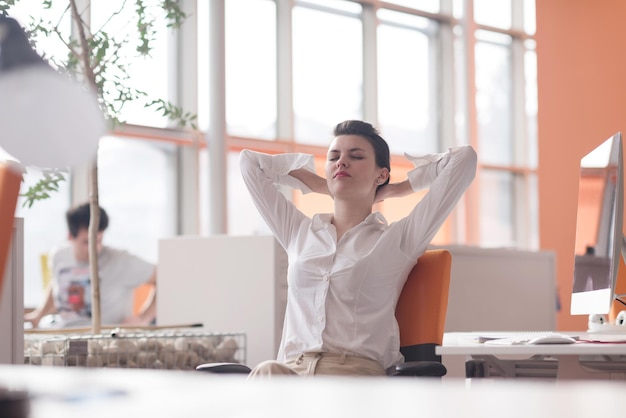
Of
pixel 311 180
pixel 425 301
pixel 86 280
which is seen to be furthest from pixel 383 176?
pixel 86 280

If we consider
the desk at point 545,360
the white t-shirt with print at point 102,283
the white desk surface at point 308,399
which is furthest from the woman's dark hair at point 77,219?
the white desk surface at point 308,399

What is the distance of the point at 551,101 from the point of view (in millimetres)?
7301

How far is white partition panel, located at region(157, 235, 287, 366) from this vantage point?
4258 mm

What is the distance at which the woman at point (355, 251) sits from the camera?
2.79m

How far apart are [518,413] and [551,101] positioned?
6.85 meters

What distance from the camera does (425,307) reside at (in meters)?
2.85

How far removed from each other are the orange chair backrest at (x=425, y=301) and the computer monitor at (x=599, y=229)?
43 cm

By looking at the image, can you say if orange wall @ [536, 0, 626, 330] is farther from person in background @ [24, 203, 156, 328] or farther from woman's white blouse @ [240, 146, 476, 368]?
woman's white blouse @ [240, 146, 476, 368]

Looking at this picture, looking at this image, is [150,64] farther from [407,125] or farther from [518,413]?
[518,413]

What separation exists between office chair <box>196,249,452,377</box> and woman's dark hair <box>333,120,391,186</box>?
37 centimetres

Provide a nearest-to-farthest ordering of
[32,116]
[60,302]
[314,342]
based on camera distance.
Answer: [32,116] < [314,342] < [60,302]

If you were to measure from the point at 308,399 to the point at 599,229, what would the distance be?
224cm

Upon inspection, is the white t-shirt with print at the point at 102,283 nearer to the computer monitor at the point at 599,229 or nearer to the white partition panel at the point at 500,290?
the white partition panel at the point at 500,290

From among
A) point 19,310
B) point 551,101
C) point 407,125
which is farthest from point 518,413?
point 407,125
